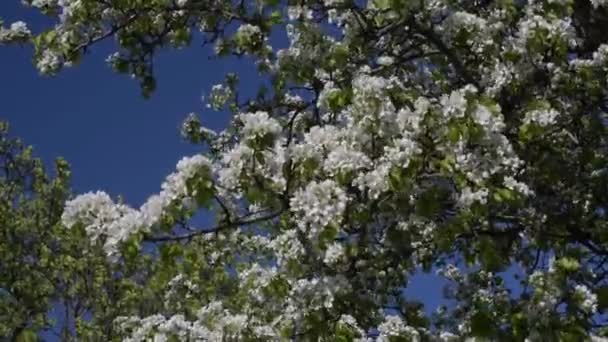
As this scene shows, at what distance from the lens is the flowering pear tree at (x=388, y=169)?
5375 mm

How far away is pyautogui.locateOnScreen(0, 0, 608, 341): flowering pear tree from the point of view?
212 inches

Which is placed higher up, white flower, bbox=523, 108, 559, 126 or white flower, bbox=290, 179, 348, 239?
white flower, bbox=523, 108, 559, 126

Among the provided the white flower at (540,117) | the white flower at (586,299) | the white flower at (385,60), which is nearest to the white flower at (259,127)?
the white flower at (540,117)

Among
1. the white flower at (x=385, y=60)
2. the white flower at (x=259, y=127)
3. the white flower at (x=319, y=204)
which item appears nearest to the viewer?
the white flower at (x=319, y=204)

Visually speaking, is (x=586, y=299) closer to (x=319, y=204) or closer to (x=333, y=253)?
(x=333, y=253)

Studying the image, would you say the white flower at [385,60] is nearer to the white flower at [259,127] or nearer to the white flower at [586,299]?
the white flower at [259,127]

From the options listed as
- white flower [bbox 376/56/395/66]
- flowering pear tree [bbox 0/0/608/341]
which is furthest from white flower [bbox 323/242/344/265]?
white flower [bbox 376/56/395/66]

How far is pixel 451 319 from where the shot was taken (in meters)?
7.68

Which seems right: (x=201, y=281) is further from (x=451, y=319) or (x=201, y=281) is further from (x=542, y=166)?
(x=542, y=166)

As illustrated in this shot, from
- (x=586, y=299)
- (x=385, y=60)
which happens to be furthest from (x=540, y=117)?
(x=385, y=60)

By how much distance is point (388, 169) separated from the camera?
17.0 ft

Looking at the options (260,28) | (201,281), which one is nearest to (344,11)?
(260,28)

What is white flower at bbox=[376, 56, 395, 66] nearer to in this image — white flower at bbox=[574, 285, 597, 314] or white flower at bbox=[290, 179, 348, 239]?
white flower at bbox=[574, 285, 597, 314]

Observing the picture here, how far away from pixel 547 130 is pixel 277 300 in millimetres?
2107
